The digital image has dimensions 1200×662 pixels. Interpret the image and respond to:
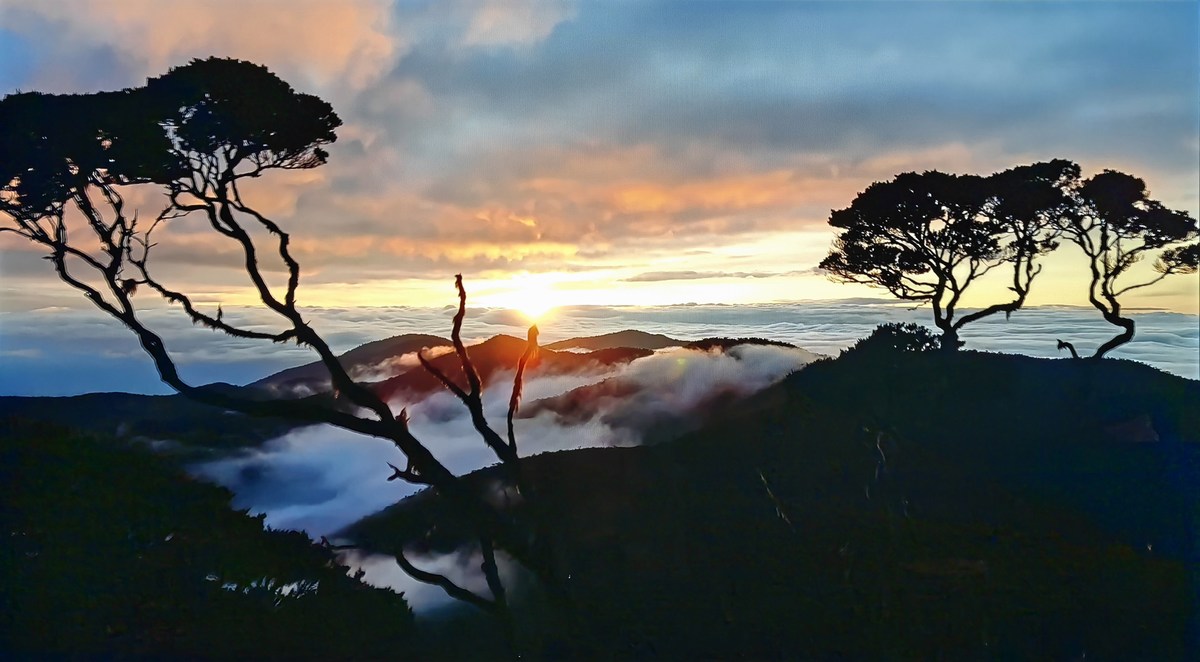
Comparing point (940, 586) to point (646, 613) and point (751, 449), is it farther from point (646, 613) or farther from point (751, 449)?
point (751, 449)

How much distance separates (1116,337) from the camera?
53.9 feet

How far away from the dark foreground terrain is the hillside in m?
0.04

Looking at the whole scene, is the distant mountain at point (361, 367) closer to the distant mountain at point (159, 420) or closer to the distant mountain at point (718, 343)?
the distant mountain at point (159, 420)

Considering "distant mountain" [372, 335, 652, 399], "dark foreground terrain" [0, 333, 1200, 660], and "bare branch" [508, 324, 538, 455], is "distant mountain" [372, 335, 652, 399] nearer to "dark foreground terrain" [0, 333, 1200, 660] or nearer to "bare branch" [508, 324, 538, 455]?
"bare branch" [508, 324, 538, 455]

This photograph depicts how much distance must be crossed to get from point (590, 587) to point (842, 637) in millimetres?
3294

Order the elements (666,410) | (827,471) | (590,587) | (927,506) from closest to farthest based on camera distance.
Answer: (590,587) < (927,506) < (827,471) < (666,410)

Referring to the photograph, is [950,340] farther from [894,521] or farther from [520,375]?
[520,375]

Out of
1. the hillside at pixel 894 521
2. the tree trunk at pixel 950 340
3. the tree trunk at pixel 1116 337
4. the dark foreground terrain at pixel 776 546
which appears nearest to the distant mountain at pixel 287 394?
the dark foreground terrain at pixel 776 546

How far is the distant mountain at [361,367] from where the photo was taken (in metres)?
9.37

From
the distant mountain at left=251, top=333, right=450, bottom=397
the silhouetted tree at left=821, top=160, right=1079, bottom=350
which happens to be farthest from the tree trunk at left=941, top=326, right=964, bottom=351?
the distant mountain at left=251, top=333, right=450, bottom=397

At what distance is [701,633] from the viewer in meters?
8.09

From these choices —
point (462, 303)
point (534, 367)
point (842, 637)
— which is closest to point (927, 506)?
point (842, 637)

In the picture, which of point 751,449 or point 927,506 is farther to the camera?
point 751,449

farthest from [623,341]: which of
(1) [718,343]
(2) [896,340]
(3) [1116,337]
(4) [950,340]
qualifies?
(3) [1116,337]
